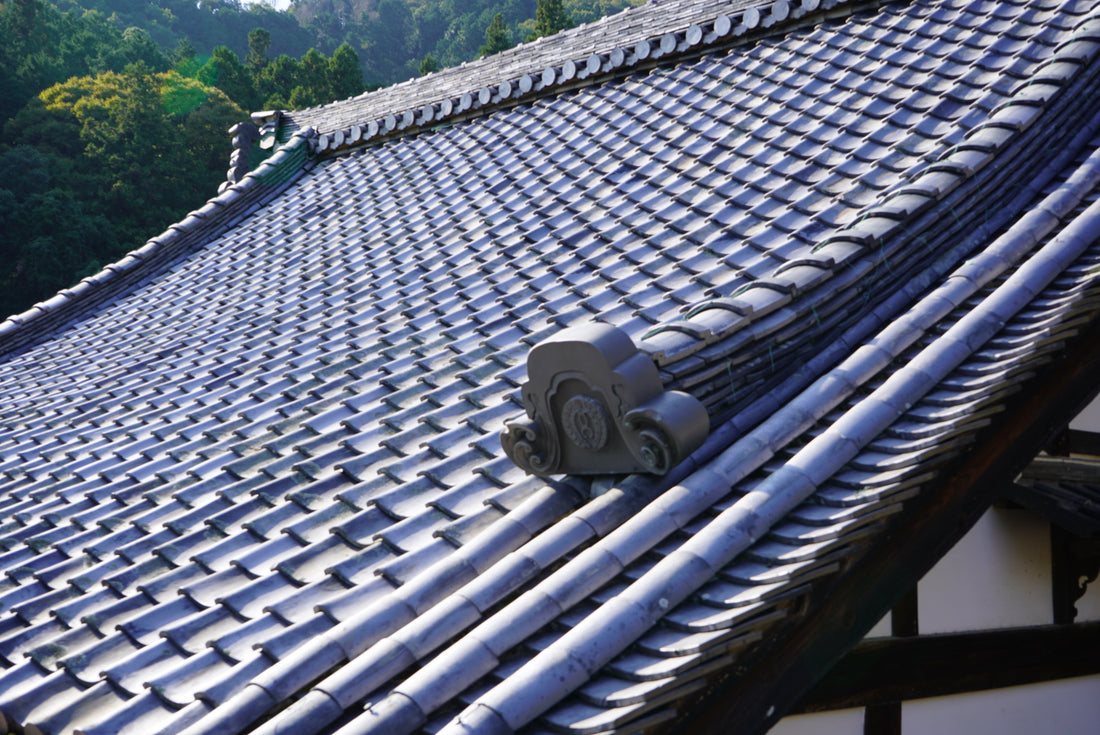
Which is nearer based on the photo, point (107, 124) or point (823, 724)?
point (823, 724)

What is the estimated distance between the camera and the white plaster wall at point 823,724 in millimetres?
3270

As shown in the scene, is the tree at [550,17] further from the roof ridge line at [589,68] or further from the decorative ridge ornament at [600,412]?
the decorative ridge ornament at [600,412]

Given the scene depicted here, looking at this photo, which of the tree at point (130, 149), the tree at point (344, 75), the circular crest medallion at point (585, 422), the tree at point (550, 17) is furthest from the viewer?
the tree at point (344, 75)

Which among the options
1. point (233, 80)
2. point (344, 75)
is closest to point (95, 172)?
point (233, 80)

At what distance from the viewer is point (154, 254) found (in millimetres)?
8484

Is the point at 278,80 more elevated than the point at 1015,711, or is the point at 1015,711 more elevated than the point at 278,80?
the point at 278,80

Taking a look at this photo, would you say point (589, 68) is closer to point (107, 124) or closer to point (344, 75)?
point (107, 124)

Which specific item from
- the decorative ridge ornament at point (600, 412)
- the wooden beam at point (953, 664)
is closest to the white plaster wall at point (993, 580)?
the wooden beam at point (953, 664)

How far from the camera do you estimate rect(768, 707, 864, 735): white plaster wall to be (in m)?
3.27

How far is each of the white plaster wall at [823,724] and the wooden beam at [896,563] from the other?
79 cm

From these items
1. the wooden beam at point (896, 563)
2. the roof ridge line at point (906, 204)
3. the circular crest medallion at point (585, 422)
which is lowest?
the wooden beam at point (896, 563)

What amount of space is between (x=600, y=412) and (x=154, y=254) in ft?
22.9

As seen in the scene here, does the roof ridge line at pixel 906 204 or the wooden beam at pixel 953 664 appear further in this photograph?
the wooden beam at pixel 953 664

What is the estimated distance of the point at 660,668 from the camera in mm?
2158
